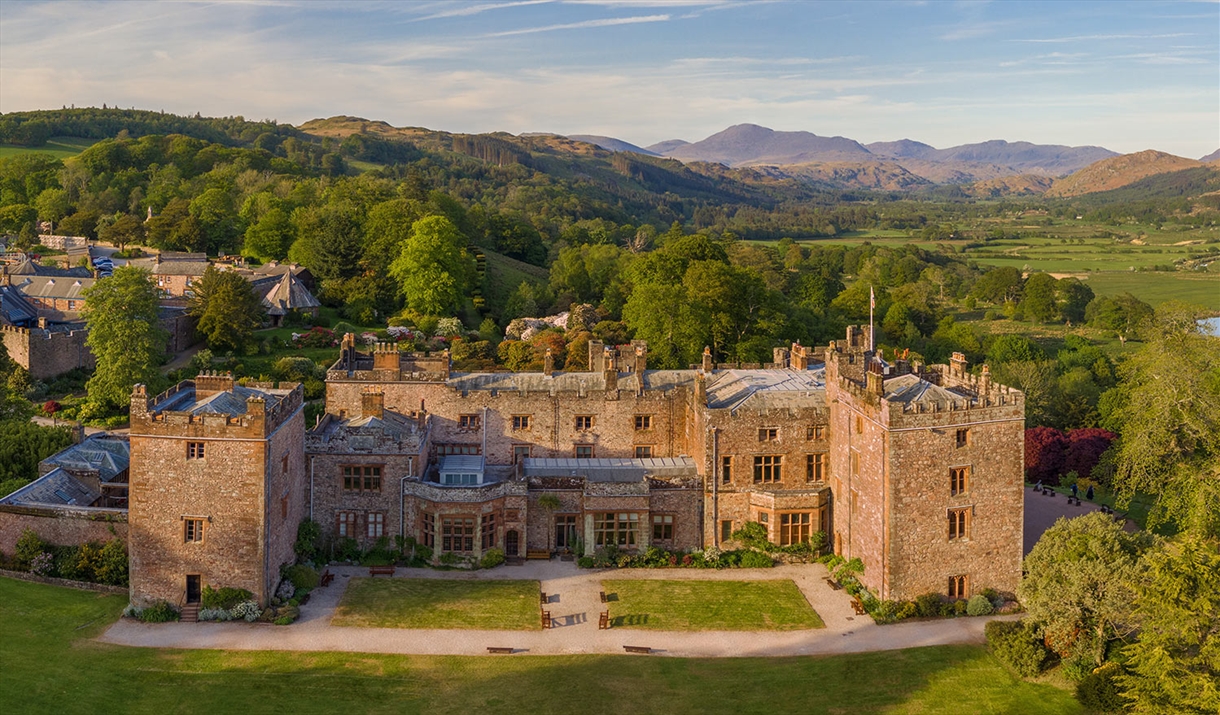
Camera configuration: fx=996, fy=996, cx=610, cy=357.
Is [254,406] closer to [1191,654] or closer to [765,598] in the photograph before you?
[765,598]

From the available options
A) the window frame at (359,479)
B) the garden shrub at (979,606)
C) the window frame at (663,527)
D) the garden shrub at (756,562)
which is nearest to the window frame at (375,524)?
the window frame at (359,479)

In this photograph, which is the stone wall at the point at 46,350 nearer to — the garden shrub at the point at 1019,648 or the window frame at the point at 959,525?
the window frame at the point at 959,525

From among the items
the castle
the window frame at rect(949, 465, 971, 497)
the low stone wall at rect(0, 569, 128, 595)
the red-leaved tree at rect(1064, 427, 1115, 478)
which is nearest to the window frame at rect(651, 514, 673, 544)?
the castle

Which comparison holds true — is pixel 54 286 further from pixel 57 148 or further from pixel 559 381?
pixel 57 148

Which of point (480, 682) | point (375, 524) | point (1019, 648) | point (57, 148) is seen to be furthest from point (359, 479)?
point (57, 148)

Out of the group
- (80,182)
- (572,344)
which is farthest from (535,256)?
(80,182)

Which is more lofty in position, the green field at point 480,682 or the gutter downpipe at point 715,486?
the gutter downpipe at point 715,486
